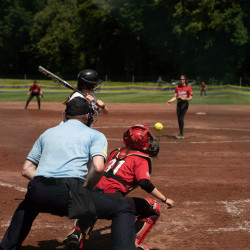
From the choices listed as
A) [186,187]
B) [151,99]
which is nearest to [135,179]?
[186,187]

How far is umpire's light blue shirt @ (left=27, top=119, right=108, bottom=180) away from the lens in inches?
196

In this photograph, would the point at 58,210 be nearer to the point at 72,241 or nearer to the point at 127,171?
the point at 72,241

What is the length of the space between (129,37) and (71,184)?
72.7 metres

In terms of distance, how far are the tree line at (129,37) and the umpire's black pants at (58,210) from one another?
55.1 metres

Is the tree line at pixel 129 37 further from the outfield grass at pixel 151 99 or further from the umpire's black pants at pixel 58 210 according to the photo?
the umpire's black pants at pixel 58 210

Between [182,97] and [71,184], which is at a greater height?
[182,97]

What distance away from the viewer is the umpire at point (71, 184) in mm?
4816

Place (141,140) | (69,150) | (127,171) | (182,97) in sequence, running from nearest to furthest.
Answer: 1. (69,150)
2. (127,171)
3. (141,140)
4. (182,97)

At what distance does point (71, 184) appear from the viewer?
191 inches

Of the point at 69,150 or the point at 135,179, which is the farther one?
the point at 135,179

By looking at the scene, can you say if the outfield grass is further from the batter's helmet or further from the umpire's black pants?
the umpire's black pants

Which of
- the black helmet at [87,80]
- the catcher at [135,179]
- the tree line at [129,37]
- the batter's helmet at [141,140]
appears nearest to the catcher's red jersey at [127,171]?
the catcher at [135,179]

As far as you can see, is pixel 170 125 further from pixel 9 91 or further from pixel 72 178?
pixel 9 91

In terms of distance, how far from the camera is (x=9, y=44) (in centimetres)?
8481
